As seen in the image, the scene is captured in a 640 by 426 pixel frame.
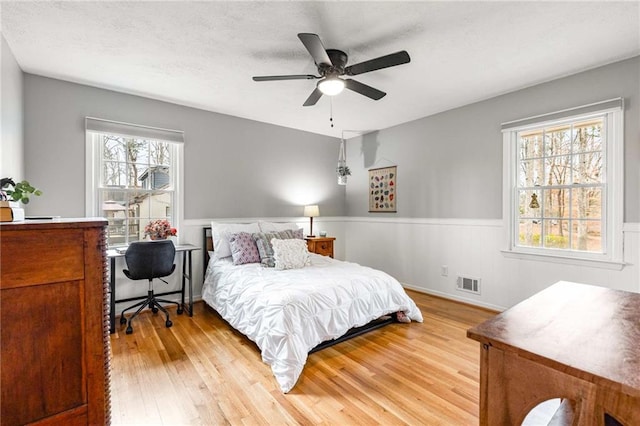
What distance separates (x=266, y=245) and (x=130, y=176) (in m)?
1.84

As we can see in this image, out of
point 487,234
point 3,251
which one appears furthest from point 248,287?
point 487,234

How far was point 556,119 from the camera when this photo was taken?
120 inches

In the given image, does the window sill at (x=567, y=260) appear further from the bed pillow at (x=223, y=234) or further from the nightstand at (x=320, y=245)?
the bed pillow at (x=223, y=234)

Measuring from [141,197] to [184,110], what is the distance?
123 cm

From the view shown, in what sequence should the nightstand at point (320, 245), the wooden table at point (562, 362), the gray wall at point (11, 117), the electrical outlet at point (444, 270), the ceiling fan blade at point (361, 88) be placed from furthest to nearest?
1. the nightstand at point (320, 245)
2. the electrical outlet at point (444, 270)
3. the ceiling fan blade at point (361, 88)
4. the gray wall at point (11, 117)
5. the wooden table at point (562, 362)

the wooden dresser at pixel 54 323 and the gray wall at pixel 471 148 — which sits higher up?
the gray wall at pixel 471 148

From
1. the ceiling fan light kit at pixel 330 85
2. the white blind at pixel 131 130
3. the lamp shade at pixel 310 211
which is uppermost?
the ceiling fan light kit at pixel 330 85

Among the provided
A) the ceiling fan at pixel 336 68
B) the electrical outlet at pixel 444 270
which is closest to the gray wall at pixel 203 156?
the ceiling fan at pixel 336 68

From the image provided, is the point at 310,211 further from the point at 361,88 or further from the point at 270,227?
the point at 361,88

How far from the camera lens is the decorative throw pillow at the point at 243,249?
340 centimetres

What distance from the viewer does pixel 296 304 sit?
7.58 ft

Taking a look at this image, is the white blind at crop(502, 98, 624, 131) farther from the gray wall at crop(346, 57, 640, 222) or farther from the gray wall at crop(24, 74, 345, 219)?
the gray wall at crop(24, 74, 345, 219)

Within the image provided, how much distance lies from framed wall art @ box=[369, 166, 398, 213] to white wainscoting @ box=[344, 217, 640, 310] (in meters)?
0.22

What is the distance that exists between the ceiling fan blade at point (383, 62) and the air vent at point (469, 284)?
289 cm
